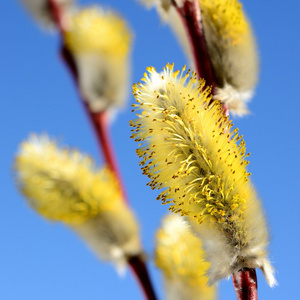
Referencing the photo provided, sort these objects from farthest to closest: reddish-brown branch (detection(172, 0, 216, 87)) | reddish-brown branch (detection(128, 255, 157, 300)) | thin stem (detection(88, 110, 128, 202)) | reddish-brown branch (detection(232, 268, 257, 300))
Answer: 1. thin stem (detection(88, 110, 128, 202))
2. reddish-brown branch (detection(128, 255, 157, 300))
3. reddish-brown branch (detection(172, 0, 216, 87))
4. reddish-brown branch (detection(232, 268, 257, 300))

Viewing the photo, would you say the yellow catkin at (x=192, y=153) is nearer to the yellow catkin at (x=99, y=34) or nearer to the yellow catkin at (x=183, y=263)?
the yellow catkin at (x=183, y=263)

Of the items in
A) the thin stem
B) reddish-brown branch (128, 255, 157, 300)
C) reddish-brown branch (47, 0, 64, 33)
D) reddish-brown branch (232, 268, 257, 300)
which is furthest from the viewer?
reddish-brown branch (47, 0, 64, 33)

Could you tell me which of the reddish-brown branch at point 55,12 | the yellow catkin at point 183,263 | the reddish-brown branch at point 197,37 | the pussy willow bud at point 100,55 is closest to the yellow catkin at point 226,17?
the reddish-brown branch at point 197,37

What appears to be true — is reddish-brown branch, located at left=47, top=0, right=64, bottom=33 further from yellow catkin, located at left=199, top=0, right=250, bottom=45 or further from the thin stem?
yellow catkin, located at left=199, top=0, right=250, bottom=45

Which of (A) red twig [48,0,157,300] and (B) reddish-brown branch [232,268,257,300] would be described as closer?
(B) reddish-brown branch [232,268,257,300]

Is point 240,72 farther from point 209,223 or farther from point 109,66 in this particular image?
point 109,66

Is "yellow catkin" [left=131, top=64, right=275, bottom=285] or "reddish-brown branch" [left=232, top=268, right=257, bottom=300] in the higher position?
"yellow catkin" [left=131, top=64, right=275, bottom=285]

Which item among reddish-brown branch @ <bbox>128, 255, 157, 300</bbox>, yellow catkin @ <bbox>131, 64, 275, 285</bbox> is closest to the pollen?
yellow catkin @ <bbox>131, 64, 275, 285</bbox>

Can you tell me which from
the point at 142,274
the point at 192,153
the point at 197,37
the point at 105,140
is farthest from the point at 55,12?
the point at 192,153
